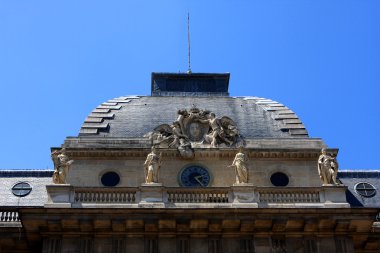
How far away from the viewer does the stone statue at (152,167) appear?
28781 mm

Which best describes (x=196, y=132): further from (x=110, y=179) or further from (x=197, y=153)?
(x=110, y=179)

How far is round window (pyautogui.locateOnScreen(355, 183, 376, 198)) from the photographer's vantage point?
3328 centimetres

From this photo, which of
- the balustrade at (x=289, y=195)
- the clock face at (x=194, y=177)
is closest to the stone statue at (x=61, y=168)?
the clock face at (x=194, y=177)

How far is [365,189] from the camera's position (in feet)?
110

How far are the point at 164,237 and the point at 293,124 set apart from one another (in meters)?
9.75

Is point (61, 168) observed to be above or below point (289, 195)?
above

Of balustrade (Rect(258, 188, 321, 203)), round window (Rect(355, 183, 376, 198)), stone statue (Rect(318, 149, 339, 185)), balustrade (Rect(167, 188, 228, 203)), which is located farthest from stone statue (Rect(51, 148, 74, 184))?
round window (Rect(355, 183, 376, 198))

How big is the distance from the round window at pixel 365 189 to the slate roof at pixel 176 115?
11.5ft

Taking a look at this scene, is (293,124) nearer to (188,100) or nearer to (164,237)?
(188,100)

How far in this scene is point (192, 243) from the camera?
2759cm

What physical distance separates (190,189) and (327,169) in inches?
223

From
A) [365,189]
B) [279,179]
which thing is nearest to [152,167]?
[279,179]

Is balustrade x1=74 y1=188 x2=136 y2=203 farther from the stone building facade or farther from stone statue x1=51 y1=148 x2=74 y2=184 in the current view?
stone statue x1=51 y1=148 x2=74 y2=184

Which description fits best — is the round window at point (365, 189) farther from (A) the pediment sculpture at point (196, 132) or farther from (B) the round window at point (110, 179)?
(B) the round window at point (110, 179)
